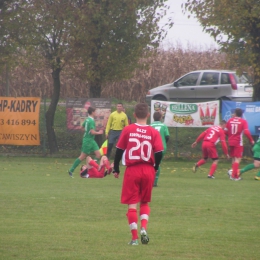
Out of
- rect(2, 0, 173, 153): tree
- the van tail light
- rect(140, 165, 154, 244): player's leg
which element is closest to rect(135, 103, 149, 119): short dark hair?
rect(140, 165, 154, 244): player's leg

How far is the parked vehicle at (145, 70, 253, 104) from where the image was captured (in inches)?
1171

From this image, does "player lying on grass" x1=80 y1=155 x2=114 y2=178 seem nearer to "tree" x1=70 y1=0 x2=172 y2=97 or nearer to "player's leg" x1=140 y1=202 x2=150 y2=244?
"tree" x1=70 y1=0 x2=172 y2=97

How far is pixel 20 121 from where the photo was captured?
25.4 m

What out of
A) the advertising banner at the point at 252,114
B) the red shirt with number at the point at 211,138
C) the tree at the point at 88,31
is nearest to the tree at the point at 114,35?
the tree at the point at 88,31

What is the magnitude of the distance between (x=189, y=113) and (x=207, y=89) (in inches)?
244

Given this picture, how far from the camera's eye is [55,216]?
10.4 metres

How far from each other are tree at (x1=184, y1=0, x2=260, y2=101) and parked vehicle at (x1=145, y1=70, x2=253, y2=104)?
17.9 ft

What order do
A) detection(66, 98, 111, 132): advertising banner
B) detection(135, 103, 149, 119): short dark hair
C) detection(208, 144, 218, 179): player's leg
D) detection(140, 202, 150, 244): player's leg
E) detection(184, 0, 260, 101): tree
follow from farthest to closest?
1. detection(66, 98, 111, 132): advertising banner
2. detection(184, 0, 260, 101): tree
3. detection(208, 144, 218, 179): player's leg
4. detection(135, 103, 149, 119): short dark hair
5. detection(140, 202, 150, 244): player's leg

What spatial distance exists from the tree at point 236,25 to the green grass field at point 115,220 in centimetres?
687

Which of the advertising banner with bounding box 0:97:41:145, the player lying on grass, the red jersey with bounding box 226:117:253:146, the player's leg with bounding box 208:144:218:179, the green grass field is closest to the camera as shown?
the green grass field

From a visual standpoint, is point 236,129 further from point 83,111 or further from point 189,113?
point 83,111

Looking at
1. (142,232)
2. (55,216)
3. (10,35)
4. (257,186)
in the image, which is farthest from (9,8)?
(142,232)

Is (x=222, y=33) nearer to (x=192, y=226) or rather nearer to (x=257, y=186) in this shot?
(x=257, y=186)

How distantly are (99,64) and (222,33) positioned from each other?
4.88 m
